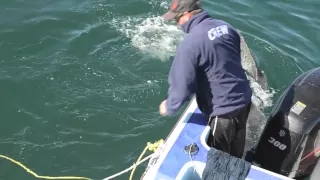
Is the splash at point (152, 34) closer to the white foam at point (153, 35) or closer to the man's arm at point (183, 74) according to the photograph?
the white foam at point (153, 35)

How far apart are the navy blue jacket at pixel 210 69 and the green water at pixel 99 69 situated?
7.28ft

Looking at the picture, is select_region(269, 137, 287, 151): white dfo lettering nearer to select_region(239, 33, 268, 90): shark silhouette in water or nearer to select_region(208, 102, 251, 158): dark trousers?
select_region(208, 102, 251, 158): dark trousers

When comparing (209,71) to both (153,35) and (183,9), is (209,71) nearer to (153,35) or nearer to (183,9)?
(183,9)

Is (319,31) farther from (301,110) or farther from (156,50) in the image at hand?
(301,110)

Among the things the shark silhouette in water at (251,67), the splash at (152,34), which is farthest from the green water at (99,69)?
the shark silhouette in water at (251,67)

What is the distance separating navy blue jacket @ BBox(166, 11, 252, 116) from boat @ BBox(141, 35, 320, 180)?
0.43 m

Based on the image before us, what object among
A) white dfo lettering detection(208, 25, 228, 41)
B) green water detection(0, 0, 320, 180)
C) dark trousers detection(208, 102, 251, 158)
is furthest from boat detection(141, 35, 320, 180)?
green water detection(0, 0, 320, 180)

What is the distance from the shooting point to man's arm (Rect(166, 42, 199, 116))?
15.8ft

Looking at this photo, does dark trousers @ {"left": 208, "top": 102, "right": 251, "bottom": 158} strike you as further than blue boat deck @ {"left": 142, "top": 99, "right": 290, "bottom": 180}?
Yes

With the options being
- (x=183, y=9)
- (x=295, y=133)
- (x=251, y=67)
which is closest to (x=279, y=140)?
(x=295, y=133)

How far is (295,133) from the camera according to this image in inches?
228

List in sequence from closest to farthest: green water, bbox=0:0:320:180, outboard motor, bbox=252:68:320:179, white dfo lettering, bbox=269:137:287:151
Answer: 1. outboard motor, bbox=252:68:320:179
2. white dfo lettering, bbox=269:137:287:151
3. green water, bbox=0:0:320:180

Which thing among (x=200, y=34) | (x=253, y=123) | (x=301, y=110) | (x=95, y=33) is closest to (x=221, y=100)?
(x=200, y=34)

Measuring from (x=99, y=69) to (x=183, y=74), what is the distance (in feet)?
13.2
